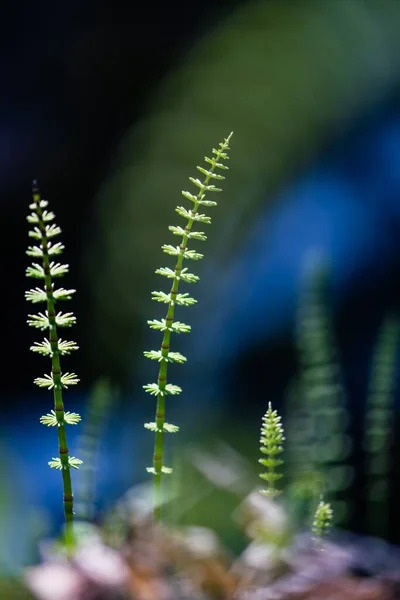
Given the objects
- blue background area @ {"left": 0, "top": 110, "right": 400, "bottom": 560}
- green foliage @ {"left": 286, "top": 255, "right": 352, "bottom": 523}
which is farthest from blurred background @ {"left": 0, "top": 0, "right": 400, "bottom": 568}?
green foliage @ {"left": 286, "top": 255, "right": 352, "bottom": 523}

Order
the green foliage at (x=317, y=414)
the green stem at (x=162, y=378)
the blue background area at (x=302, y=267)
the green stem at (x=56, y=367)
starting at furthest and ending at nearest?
the blue background area at (x=302, y=267), the green foliage at (x=317, y=414), the green stem at (x=162, y=378), the green stem at (x=56, y=367)

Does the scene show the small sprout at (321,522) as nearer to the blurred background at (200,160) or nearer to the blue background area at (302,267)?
the blue background area at (302,267)

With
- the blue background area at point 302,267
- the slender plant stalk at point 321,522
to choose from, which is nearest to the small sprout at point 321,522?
the slender plant stalk at point 321,522

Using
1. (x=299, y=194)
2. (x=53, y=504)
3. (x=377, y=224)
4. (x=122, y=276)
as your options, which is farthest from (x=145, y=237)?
(x=53, y=504)

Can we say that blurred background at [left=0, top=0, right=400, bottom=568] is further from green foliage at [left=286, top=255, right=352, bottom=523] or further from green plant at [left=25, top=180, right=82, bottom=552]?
green plant at [left=25, top=180, right=82, bottom=552]

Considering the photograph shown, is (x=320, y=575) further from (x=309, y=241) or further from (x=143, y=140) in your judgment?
(x=143, y=140)

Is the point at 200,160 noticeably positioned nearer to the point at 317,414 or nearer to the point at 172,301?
the point at 317,414

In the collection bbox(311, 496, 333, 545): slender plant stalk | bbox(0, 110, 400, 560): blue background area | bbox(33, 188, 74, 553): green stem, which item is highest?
bbox(0, 110, 400, 560): blue background area

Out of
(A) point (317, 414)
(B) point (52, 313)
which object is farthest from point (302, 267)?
(B) point (52, 313)
